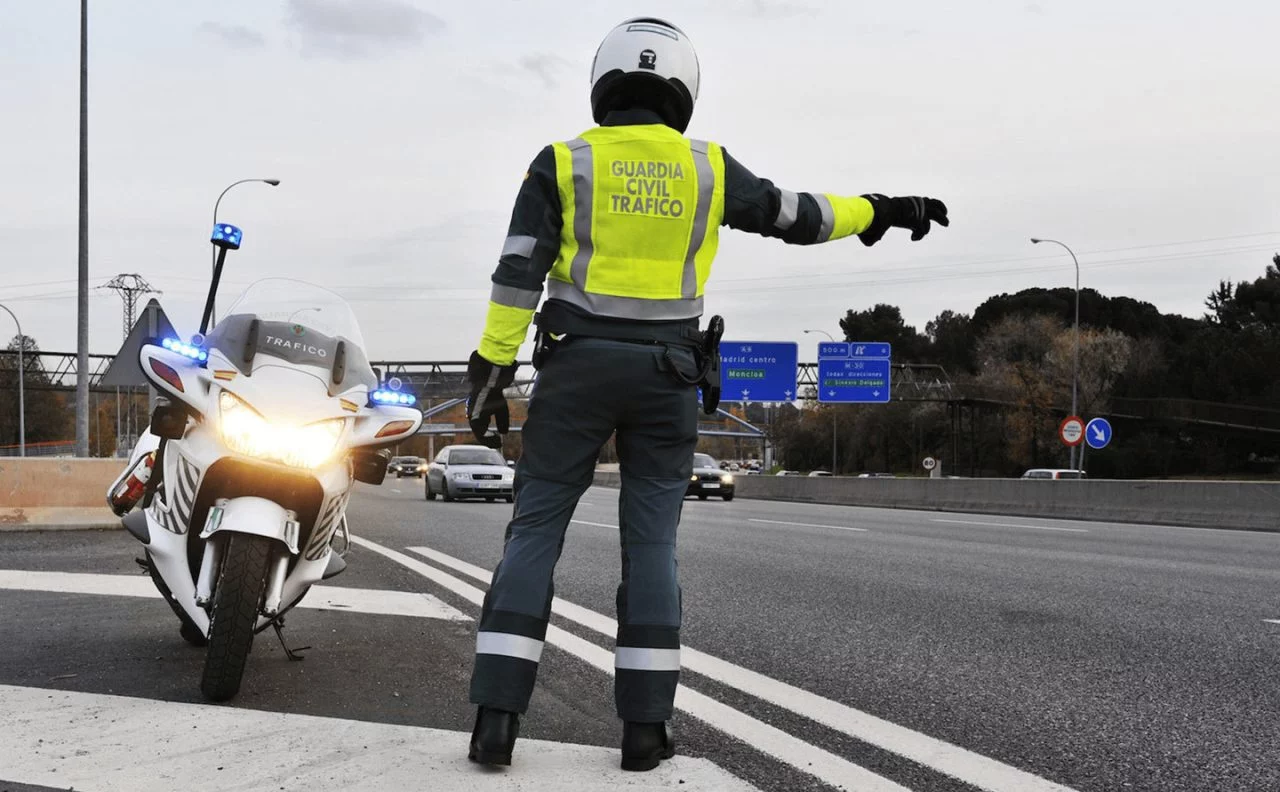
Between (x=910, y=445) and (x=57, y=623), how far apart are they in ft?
276

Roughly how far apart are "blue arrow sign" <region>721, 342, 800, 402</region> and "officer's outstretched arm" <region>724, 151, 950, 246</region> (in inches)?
1388

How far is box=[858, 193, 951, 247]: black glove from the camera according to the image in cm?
405

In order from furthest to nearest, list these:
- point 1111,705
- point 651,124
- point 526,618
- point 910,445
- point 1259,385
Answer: point 910,445, point 1259,385, point 1111,705, point 651,124, point 526,618

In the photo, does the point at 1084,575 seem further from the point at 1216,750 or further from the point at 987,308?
the point at 987,308

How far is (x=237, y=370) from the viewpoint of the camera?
4.32 m

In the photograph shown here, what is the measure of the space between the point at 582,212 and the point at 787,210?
2.21ft

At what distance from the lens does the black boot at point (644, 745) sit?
10.7 ft

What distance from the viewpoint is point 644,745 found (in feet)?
10.7

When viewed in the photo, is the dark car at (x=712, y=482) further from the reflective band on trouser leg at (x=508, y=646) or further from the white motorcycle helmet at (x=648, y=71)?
the reflective band on trouser leg at (x=508, y=646)

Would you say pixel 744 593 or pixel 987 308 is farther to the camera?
pixel 987 308

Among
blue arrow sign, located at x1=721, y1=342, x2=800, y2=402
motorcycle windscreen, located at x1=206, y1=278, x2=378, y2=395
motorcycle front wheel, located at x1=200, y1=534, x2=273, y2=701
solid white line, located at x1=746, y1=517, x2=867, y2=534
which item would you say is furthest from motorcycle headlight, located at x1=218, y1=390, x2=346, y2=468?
blue arrow sign, located at x1=721, y1=342, x2=800, y2=402

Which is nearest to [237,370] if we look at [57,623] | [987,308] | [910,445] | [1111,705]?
[57,623]

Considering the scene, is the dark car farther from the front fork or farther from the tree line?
the tree line

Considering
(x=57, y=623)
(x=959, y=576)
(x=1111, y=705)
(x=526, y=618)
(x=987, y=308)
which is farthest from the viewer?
(x=987, y=308)
